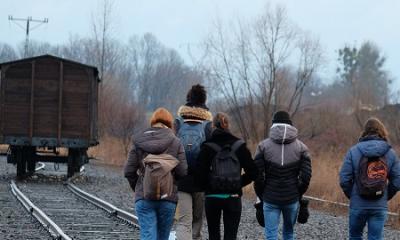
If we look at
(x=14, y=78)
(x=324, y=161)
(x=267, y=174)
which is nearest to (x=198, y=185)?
(x=267, y=174)

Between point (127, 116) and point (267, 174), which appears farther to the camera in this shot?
point (127, 116)

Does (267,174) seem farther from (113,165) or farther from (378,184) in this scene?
(113,165)

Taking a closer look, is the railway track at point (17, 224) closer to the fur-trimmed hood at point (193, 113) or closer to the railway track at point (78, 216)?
the railway track at point (78, 216)

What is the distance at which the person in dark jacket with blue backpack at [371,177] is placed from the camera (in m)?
7.78

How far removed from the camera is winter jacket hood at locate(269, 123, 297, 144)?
8.02 m

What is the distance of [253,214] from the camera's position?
16.7 meters

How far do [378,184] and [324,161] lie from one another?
18685mm

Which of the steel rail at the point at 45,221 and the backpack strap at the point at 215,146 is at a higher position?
the backpack strap at the point at 215,146

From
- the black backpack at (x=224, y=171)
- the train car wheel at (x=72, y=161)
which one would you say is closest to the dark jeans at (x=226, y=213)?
the black backpack at (x=224, y=171)

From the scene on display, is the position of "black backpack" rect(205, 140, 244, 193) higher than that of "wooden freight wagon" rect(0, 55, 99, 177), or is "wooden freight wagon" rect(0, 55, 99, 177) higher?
"wooden freight wagon" rect(0, 55, 99, 177)

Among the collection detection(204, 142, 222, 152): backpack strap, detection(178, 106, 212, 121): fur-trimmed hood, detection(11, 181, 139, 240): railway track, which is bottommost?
detection(11, 181, 139, 240): railway track

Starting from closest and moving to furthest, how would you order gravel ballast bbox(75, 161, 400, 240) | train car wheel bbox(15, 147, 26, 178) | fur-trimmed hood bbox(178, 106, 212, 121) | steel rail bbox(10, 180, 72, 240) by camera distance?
fur-trimmed hood bbox(178, 106, 212, 121) < steel rail bbox(10, 180, 72, 240) < gravel ballast bbox(75, 161, 400, 240) < train car wheel bbox(15, 147, 26, 178)

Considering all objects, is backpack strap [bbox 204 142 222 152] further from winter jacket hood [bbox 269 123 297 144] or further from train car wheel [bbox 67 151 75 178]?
train car wheel [bbox 67 151 75 178]

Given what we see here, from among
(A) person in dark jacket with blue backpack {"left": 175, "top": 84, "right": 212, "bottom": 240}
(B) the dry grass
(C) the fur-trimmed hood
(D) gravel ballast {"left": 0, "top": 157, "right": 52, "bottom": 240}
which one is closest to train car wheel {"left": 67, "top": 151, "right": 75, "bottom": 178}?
(D) gravel ballast {"left": 0, "top": 157, "right": 52, "bottom": 240}
